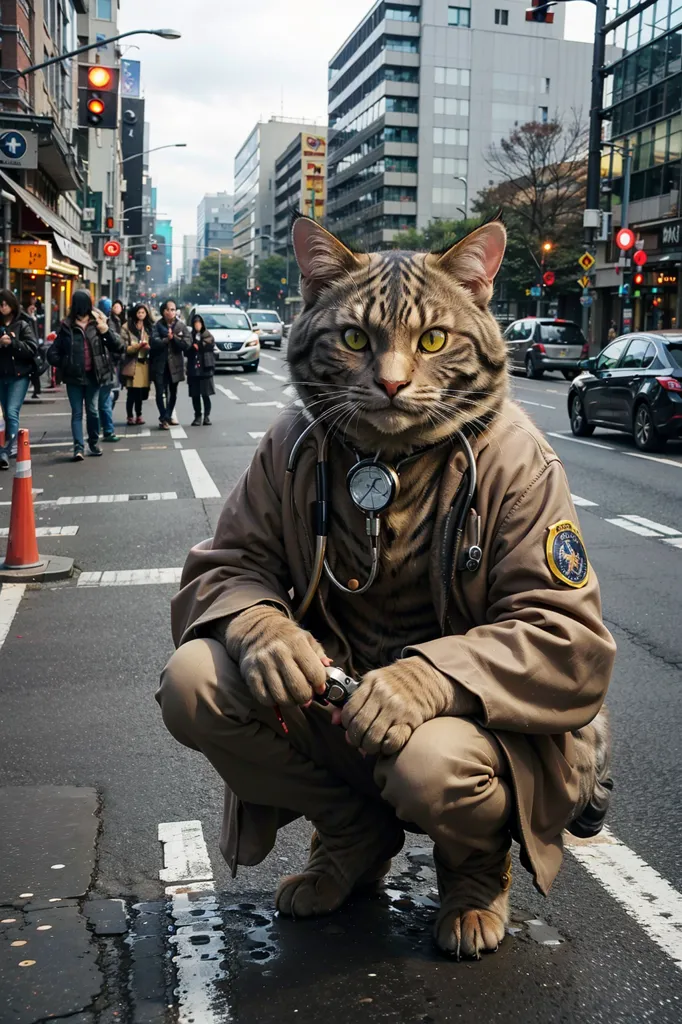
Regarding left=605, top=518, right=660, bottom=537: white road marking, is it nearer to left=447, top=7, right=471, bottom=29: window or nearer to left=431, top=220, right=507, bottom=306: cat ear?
left=431, top=220, right=507, bottom=306: cat ear

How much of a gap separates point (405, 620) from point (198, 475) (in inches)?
439

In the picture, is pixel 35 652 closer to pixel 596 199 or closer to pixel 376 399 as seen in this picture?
pixel 376 399

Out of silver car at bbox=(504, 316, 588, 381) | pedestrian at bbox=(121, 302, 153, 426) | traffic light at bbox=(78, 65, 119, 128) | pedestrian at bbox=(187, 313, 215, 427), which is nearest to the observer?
pedestrian at bbox=(121, 302, 153, 426)

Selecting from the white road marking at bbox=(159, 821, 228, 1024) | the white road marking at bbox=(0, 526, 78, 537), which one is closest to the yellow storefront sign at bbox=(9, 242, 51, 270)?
the white road marking at bbox=(0, 526, 78, 537)

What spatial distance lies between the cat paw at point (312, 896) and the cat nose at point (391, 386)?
4.16ft

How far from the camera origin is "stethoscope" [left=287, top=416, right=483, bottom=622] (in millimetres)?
2742

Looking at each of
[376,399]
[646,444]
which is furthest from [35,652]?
[646,444]

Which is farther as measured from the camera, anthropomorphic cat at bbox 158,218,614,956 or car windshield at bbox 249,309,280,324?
car windshield at bbox 249,309,280,324

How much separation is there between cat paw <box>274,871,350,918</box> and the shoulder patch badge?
104 cm

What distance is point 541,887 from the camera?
8.78 ft

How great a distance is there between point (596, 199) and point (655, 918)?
45726 millimetres

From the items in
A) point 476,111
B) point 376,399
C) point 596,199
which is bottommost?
point 376,399

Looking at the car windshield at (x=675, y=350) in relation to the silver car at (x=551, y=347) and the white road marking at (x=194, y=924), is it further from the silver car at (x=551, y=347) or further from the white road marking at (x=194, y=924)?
the silver car at (x=551, y=347)

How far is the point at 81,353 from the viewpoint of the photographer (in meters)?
15.1
